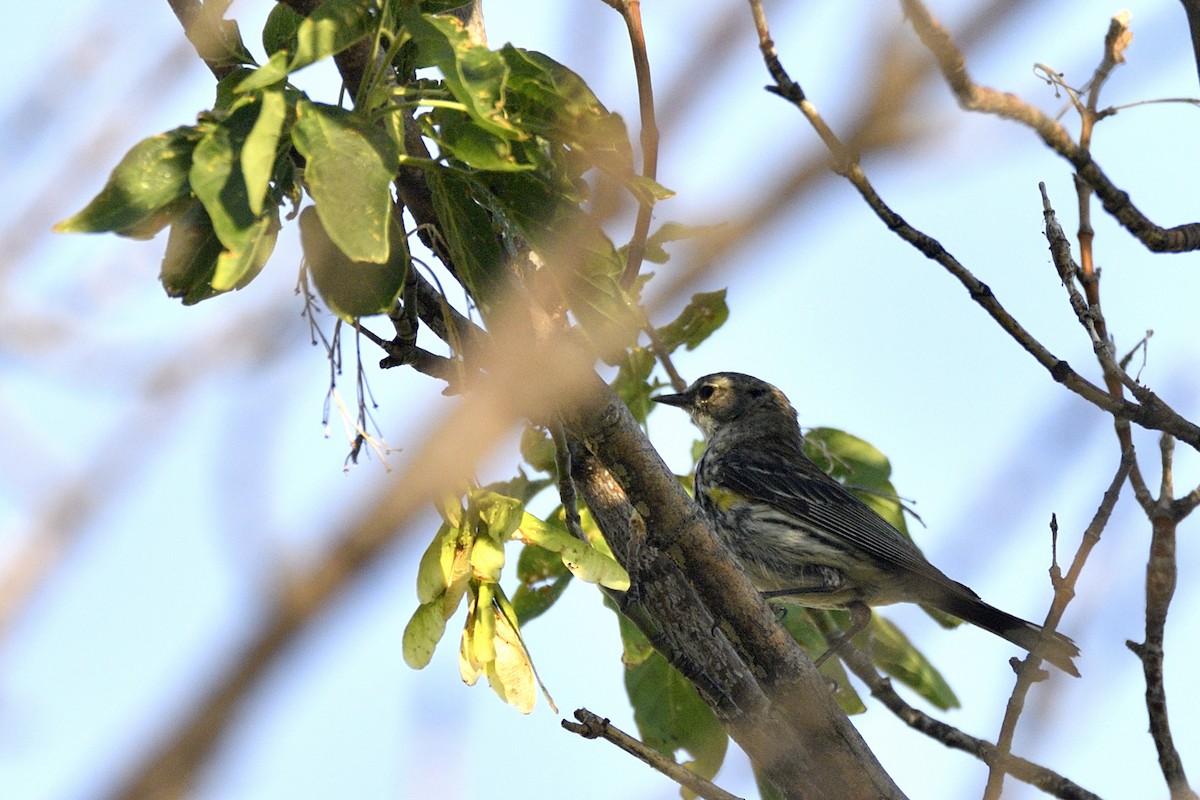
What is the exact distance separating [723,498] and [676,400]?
1150mm

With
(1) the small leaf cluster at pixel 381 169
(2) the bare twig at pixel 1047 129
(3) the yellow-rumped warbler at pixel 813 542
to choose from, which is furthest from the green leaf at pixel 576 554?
(3) the yellow-rumped warbler at pixel 813 542

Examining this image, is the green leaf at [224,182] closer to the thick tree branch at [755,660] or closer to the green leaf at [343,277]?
the green leaf at [343,277]

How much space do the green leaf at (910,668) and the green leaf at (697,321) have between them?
5.46ft

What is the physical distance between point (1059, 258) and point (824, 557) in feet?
12.7

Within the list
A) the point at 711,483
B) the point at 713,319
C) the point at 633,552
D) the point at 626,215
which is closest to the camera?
the point at 626,215

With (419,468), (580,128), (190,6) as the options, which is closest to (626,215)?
(580,128)

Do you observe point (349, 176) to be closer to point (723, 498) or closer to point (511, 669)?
point (511, 669)

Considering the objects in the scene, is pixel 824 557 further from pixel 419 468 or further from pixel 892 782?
pixel 419 468

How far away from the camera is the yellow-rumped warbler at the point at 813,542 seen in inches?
287

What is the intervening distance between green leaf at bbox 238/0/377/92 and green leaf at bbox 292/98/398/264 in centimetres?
11

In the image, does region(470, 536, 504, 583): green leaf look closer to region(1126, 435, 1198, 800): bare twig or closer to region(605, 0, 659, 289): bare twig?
region(605, 0, 659, 289): bare twig

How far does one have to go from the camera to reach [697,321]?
580 centimetres

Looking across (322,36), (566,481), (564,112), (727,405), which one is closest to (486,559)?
(566,481)

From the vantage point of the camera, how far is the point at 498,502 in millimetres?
3693
